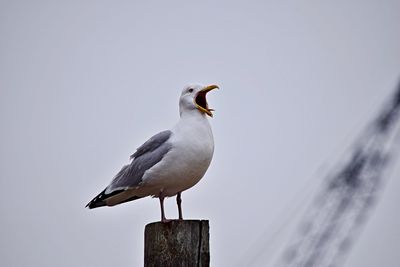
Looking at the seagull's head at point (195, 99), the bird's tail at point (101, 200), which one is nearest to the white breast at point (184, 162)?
the seagull's head at point (195, 99)

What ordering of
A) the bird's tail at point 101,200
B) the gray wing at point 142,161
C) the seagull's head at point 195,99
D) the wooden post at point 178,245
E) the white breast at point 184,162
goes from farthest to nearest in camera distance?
the bird's tail at point 101,200, the seagull's head at point 195,99, the gray wing at point 142,161, the white breast at point 184,162, the wooden post at point 178,245

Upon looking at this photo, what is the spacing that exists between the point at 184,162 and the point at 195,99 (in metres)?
0.89

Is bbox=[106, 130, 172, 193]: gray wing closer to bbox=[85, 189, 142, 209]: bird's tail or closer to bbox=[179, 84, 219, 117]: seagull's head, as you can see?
bbox=[85, 189, 142, 209]: bird's tail

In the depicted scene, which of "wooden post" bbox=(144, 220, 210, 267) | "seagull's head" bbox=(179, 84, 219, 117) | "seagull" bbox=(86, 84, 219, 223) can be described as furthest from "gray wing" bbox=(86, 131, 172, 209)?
"wooden post" bbox=(144, 220, 210, 267)

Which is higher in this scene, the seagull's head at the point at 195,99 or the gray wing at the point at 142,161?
the seagull's head at the point at 195,99

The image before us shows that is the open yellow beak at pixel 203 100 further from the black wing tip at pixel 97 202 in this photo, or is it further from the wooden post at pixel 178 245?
the wooden post at pixel 178 245

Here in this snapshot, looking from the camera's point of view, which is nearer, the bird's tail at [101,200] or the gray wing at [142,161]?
the gray wing at [142,161]

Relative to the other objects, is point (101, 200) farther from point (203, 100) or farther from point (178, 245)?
point (178, 245)

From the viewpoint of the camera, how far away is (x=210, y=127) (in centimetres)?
Result: 528

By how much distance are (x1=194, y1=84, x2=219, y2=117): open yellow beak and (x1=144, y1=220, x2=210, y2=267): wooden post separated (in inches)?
81.2

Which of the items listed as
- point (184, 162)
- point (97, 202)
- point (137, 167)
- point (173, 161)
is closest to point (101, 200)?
point (97, 202)

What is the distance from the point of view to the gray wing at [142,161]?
5.16 metres

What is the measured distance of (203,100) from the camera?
5.54 meters

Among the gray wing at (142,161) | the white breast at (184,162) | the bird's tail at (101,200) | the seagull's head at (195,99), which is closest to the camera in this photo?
the white breast at (184,162)
